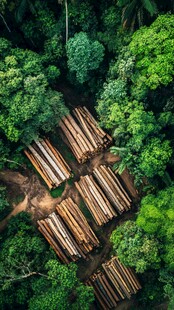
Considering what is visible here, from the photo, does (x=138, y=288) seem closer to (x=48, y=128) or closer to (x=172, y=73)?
(x=48, y=128)

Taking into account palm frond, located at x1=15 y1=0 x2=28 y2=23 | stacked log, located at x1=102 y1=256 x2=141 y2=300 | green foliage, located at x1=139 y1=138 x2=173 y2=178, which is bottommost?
stacked log, located at x1=102 y1=256 x2=141 y2=300

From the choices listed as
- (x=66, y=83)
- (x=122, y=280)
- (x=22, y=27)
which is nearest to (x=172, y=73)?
(x=66, y=83)

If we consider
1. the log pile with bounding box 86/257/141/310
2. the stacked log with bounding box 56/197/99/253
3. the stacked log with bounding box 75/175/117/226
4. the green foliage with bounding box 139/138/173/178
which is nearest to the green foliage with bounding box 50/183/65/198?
the stacked log with bounding box 56/197/99/253

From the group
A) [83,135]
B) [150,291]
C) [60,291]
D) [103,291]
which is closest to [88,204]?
[83,135]

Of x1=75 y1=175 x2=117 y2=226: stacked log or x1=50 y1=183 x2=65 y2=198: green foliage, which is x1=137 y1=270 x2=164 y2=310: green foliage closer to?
x1=75 y1=175 x2=117 y2=226: stacked log

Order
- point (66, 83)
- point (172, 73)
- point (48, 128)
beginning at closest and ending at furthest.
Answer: point (172, 73)
point (48, 128)
point (66, 83)

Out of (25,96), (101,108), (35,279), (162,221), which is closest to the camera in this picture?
(162,221)

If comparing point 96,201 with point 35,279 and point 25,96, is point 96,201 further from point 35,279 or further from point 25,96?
point 25,96
